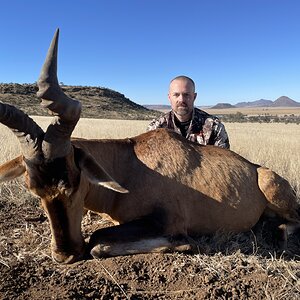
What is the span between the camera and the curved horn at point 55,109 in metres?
3.76

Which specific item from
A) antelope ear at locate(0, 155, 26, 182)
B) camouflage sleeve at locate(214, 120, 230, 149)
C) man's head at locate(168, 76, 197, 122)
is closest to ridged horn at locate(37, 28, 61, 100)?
antelope ear at locate(0, 155, 26, 182)

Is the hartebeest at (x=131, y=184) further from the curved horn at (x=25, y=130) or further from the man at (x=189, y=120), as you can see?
the man at (x=189, y=120)

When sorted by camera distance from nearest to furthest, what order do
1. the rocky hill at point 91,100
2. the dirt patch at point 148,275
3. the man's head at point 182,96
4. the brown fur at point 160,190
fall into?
the dirt patch at point 148,275 → the brown fur at point 160,190 → the man's head at point 182,96 → the rocky hill at point 91,100

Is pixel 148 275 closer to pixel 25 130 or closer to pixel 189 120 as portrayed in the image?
pixel 25 130

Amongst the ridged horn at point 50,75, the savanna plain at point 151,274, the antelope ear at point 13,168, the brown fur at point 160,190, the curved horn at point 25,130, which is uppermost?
the ridged horn at point 50,75

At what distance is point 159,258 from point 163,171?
4.45 feet

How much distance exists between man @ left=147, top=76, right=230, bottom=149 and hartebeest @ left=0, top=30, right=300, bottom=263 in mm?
1838

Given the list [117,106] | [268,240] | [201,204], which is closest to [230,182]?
[201,204]

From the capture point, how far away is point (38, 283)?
4141 millimetres

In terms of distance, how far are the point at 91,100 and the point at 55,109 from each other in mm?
84332

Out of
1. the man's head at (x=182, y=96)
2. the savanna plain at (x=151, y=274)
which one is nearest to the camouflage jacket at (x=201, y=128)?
the man's head at (x=182, y=96)

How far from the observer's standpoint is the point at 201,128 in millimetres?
8594

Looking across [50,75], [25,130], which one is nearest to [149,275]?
[25,130]

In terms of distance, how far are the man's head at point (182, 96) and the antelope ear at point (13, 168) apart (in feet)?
15.0
